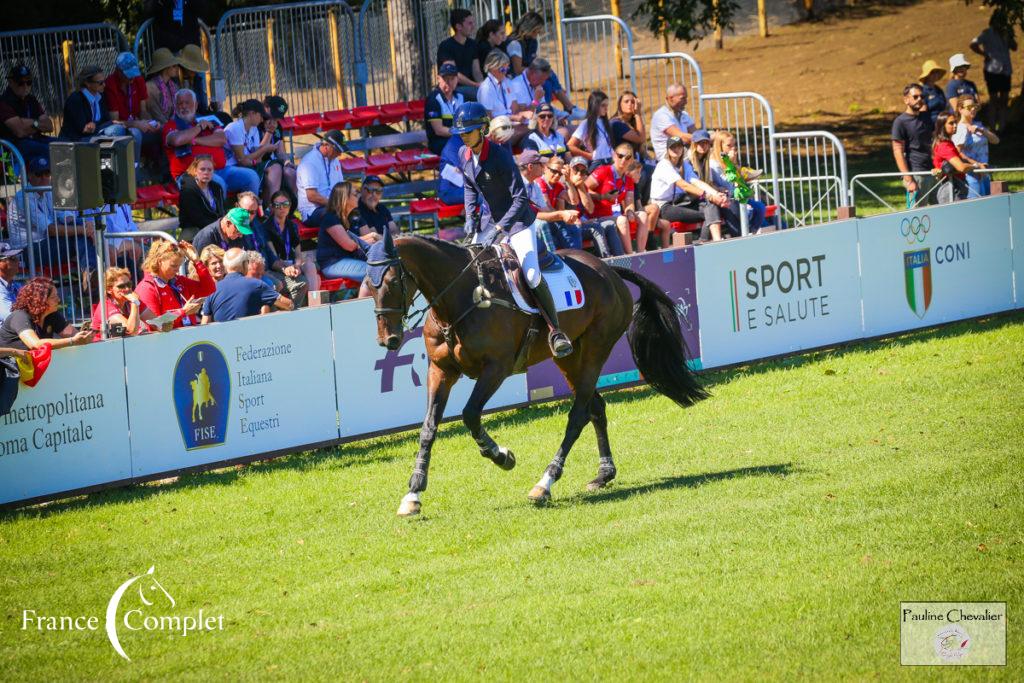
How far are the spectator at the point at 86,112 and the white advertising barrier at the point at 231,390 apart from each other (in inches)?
168

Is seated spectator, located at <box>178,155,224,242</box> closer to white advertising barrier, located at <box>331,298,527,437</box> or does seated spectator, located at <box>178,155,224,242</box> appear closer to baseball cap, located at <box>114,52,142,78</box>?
baseball cap, located at <box>114,52,142,78</box>

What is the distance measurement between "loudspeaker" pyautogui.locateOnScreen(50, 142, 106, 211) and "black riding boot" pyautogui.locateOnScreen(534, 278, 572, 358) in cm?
455

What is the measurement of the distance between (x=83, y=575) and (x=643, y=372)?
5.48 metres

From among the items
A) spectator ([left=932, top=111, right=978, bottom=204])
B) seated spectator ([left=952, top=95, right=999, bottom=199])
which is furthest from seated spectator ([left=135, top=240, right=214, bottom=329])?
seated spectator ([left=952, top=95, right=999, bottom=199])

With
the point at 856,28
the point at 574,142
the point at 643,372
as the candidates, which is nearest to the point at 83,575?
the point at 643,372

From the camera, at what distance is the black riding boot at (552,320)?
10906 mm

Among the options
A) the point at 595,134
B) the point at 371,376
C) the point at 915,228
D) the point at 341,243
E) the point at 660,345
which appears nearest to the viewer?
the point at 660,345

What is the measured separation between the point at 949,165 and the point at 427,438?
1265 centimetres

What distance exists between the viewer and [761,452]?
11.9 metres

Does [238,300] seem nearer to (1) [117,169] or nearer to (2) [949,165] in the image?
(1) [117,169]

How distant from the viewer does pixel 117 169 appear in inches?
490

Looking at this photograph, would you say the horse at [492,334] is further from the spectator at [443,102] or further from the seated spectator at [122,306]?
the spectator at [443,102]

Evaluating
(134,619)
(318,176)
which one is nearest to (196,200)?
(318,176)

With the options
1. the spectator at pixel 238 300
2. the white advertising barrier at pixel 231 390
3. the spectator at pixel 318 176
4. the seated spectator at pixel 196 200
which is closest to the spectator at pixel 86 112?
the seated spectator at pixel 196 200
